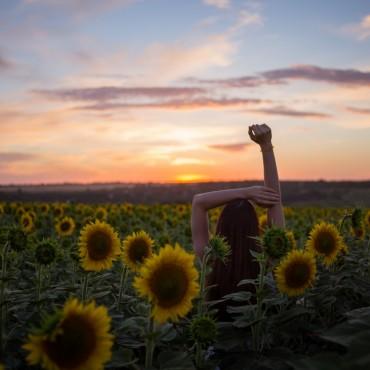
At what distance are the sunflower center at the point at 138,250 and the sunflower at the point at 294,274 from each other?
4.36 feet

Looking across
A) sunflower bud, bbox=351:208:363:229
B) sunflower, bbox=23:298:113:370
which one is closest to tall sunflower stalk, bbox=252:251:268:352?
sunflower, bbox=23:298:113:370

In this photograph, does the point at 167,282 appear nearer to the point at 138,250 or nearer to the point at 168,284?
the point at 168,284

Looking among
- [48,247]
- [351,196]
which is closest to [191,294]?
[48,247]

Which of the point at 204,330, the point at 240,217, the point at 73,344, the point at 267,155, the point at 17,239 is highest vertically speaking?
the point at 267,155

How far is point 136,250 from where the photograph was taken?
5070 mm

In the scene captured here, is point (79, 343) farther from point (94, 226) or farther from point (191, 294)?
point (94, 226)

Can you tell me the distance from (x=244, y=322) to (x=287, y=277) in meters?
0.45

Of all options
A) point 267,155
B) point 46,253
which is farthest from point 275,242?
point 46,253

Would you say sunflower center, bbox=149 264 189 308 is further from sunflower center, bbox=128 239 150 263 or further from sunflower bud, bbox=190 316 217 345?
sunflower center, bbox=128 239 150 263

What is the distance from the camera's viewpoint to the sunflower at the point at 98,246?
5000mm

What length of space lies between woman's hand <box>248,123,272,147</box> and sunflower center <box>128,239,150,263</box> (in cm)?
138

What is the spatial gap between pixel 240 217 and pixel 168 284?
72.8 inches

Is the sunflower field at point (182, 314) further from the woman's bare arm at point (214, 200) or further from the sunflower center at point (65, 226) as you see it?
the sunflower center at point (65, 226)

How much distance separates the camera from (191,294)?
3.38m
